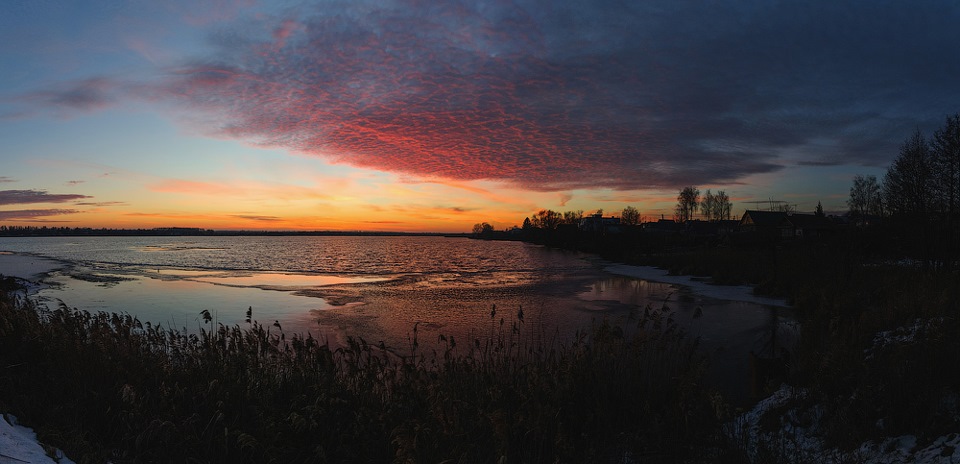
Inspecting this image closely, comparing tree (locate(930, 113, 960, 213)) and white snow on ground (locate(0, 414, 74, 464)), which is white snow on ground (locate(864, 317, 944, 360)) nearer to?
white snow on ground (locate(0, 414, 74, 464))

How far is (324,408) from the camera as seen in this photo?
5.70 meters

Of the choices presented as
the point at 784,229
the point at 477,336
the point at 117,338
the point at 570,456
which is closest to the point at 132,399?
the point at 117,338

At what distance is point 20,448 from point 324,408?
2.68 meters

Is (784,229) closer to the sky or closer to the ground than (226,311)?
closer to the sky

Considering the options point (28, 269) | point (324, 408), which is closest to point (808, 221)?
point (324, 408)

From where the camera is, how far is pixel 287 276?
1265 inches

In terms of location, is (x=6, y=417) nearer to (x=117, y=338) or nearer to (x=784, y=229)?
(x=117, y=338)

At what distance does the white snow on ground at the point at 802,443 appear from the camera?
183 inches

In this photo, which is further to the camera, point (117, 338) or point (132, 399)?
point (117, 338)

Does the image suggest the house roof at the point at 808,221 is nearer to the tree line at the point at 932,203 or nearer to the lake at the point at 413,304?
the tree line at the point at 932,203

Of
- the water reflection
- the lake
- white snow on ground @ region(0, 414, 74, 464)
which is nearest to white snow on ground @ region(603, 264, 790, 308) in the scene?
the lake

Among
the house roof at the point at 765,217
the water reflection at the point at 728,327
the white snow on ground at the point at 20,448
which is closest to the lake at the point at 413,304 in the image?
the water reflection at the point at 728,327

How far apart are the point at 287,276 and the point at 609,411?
97.0ft

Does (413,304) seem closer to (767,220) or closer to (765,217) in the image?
(767,220)
